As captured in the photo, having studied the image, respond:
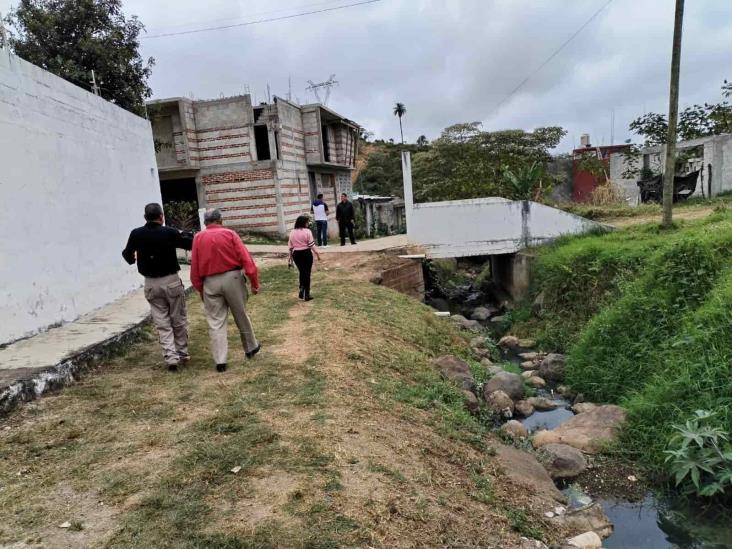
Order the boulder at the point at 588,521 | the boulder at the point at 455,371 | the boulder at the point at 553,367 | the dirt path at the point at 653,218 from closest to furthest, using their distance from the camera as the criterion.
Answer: the boulder at the point at 588,521, the boulder at the point at 455,371, the boulder at the point at 553,367, the dirt path at the point at 653,218

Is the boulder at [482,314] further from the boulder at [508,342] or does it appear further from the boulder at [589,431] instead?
the boulder at [589,431]

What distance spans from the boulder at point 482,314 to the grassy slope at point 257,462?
848 cm

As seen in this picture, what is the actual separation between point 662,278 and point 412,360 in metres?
4.52

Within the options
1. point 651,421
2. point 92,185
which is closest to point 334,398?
point 651,421

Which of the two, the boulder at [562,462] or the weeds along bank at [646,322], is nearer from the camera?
the boulder at [562,462]

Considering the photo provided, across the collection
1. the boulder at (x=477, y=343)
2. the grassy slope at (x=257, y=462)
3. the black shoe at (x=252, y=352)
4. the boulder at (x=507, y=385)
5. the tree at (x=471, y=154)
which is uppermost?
the tree at (x=471, y=154)

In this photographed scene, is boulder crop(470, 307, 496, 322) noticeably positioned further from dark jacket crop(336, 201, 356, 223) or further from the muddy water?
the muddy water

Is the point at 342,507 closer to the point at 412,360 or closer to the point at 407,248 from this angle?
the point at 412,360

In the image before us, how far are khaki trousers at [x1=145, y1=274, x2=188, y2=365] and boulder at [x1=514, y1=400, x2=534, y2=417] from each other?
458cm

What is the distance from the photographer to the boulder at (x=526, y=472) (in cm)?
444

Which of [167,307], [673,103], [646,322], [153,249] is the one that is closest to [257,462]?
[167,307]

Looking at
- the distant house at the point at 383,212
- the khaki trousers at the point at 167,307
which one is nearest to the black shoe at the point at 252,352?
the khaki trousers at the point at 167,307

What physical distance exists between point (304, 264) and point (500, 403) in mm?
3863

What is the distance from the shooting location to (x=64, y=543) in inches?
107
